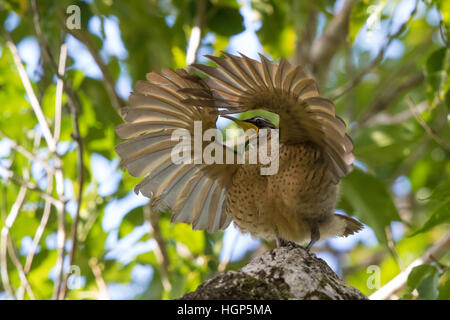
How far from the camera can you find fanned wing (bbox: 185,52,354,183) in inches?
117

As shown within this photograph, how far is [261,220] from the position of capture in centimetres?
364

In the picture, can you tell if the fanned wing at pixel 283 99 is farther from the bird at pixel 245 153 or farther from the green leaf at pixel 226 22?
the green leaf at pixel 226 22

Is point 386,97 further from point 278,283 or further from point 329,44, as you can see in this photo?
point 278,283

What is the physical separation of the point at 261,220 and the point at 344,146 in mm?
732

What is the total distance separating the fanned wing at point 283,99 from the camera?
9.75 ft

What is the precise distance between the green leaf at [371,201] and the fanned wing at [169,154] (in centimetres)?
118

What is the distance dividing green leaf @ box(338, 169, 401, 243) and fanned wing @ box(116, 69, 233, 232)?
1181mm

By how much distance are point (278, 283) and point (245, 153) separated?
→ 1391 millimetres

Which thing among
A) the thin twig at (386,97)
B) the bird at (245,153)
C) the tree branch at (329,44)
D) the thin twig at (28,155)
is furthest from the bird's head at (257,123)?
the tree branch at (329,44)

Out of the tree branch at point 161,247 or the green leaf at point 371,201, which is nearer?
the green leaf at point 371,201

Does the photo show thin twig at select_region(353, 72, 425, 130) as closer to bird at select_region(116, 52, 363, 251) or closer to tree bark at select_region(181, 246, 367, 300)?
bird at select_region(116, 52, 363, 251)

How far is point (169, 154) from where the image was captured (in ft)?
12.3

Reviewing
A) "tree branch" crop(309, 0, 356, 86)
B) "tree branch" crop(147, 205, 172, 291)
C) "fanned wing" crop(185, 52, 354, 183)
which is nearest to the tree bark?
"fanned wing" crop(185, 52, 354, 183)
